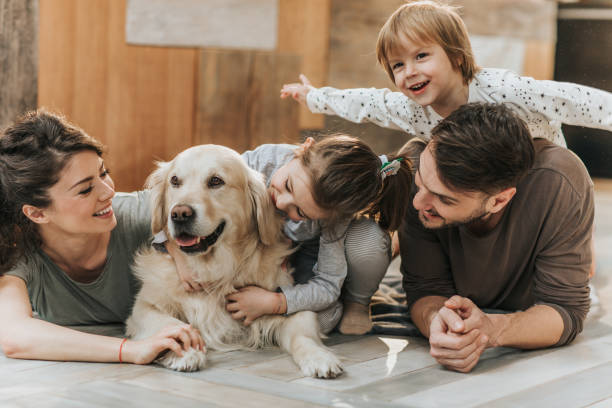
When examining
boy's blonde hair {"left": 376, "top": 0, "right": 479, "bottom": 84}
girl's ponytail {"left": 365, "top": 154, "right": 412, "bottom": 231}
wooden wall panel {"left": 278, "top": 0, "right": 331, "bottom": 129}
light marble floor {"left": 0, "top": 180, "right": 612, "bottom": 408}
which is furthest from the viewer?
wooden wall panel {"left": 278, "top": 0, "right": 331, "bottom": 129}

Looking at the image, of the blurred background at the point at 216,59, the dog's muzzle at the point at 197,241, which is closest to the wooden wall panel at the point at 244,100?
the blurred background at the point at 216,59

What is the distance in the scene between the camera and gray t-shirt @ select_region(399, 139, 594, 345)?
2.04 m

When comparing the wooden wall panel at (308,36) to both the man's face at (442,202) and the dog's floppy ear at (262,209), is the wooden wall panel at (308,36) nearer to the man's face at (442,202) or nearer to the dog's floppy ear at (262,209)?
the dog's floppy ear at (262,209)

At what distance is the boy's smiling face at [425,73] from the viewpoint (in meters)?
2.25

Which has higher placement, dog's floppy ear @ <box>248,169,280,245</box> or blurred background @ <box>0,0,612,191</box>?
blurred background @ <box>0,0,612,191</box>

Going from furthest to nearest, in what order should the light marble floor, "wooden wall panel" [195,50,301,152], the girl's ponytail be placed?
"wooden wall panel" [195,50,301,152] → the girl's ponytail → the light marble floor

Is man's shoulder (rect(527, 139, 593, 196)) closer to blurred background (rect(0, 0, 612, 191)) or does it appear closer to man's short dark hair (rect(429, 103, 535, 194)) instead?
man's short dark hair (rect(429, 103, 535, 194))

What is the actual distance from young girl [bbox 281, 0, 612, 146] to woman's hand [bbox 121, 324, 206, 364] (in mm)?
1028

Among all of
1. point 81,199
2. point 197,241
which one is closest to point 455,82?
point 197,241

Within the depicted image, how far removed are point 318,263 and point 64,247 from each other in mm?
756

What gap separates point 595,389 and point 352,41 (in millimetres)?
3881

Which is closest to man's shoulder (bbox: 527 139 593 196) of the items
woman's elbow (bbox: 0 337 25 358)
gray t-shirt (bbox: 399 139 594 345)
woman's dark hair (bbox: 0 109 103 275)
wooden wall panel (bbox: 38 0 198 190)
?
gray t-shirt (bbox: 399 139 594 345)

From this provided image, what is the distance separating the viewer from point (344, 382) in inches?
70.5

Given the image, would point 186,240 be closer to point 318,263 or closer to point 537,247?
point 318,263
